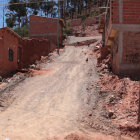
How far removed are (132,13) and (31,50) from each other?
12627 mm


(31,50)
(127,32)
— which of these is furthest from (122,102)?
(31,50)

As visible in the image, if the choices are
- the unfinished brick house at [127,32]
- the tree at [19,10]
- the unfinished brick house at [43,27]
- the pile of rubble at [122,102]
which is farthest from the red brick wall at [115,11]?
the tree at [19,10]

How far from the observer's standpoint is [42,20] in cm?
2828

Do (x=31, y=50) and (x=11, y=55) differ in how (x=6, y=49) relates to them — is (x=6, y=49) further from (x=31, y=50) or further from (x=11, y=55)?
(x=31, y=50)

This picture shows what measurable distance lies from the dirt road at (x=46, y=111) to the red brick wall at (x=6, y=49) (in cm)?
188

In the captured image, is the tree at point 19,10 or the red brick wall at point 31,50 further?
the tree at point 19,10

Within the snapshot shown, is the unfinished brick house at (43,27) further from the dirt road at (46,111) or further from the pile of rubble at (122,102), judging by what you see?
the pile of rubble at (122,102)

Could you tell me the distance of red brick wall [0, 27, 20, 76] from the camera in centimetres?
1395

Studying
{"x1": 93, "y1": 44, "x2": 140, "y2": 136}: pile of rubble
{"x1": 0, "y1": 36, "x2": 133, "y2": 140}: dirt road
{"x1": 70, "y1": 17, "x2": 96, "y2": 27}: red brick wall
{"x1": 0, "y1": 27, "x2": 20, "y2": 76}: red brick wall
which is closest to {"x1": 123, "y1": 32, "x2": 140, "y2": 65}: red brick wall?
{"x1": 93, "y1": 44, "x2": 140, "y2": 136}: pile of rubble

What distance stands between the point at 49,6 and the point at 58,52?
Answer: 27.7 meters

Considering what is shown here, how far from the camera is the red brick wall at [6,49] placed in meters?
13.9

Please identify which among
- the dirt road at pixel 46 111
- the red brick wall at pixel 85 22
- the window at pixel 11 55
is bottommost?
the dirt road at pixel 46 111

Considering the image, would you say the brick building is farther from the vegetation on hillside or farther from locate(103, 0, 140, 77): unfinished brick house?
the vegetation on hillside

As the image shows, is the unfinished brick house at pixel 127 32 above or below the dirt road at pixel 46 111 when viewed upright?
above
